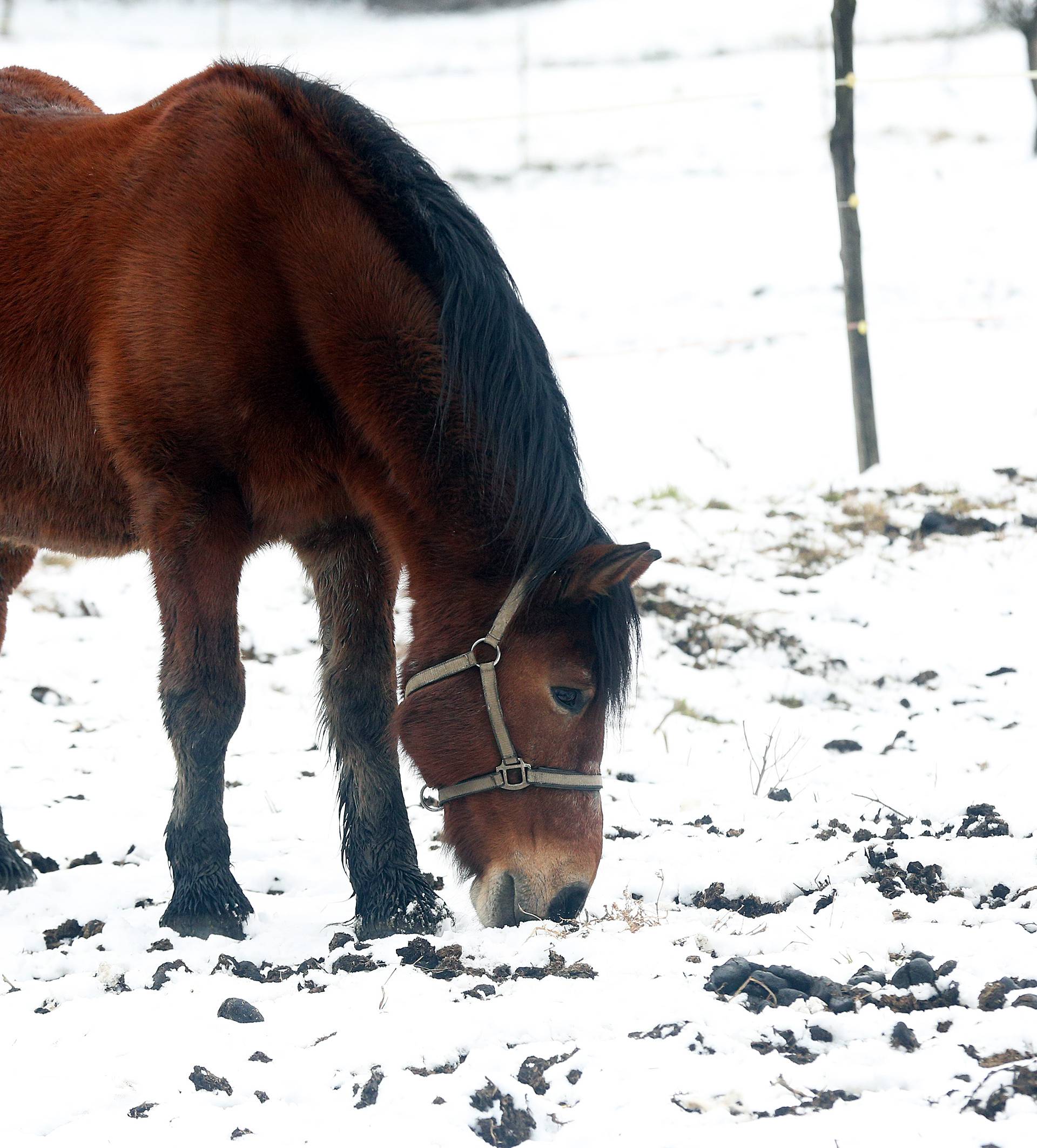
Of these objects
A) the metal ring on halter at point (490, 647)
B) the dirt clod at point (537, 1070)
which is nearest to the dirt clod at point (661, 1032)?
the dirt clod at point (537, 1070)

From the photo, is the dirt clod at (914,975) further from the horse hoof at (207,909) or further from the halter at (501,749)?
the horse hoof at (207,909)

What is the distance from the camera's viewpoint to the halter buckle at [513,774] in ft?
9.05

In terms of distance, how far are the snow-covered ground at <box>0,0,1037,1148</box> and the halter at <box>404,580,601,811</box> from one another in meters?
0.34

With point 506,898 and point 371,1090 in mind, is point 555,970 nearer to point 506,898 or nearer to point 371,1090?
point 506,898

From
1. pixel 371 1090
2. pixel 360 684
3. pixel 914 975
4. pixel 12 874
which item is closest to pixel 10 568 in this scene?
pixel 12 874

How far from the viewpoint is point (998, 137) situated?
54.3 feet

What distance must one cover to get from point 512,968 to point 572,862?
0.93 ft

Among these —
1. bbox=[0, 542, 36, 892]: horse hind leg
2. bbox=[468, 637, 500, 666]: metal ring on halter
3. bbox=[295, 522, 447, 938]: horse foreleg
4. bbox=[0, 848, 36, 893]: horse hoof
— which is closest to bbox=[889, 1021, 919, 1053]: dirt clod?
bbox=[468, 637, 500, 666]: metal ring on halter

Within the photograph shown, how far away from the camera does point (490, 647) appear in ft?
9.23

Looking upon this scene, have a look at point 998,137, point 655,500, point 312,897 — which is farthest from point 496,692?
point 998,137

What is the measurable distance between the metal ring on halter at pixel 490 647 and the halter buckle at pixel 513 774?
24 cm

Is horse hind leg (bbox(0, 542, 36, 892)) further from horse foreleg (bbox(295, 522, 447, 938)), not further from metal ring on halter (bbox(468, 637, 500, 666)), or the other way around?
metal ring on halter (bbox(468, 637, 500, 666))

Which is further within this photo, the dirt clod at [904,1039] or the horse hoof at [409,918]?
the horse hoof at [409,918]

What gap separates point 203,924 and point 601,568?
1.38m
